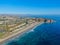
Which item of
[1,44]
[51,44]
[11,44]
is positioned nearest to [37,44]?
[51,44]

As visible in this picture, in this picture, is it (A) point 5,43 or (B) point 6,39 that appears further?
(B) point 6,39

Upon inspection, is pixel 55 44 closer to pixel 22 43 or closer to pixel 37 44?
pixel 37 44

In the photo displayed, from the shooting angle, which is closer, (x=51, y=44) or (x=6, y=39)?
(x=51, y=44)

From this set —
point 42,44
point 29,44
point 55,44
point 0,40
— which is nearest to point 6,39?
point 0,40

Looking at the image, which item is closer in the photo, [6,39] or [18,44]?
[18,44]

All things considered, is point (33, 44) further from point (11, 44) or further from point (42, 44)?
point (11, 44)

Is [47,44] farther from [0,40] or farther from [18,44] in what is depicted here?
[0,40]

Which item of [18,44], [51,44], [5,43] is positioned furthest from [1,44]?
[51,44]
